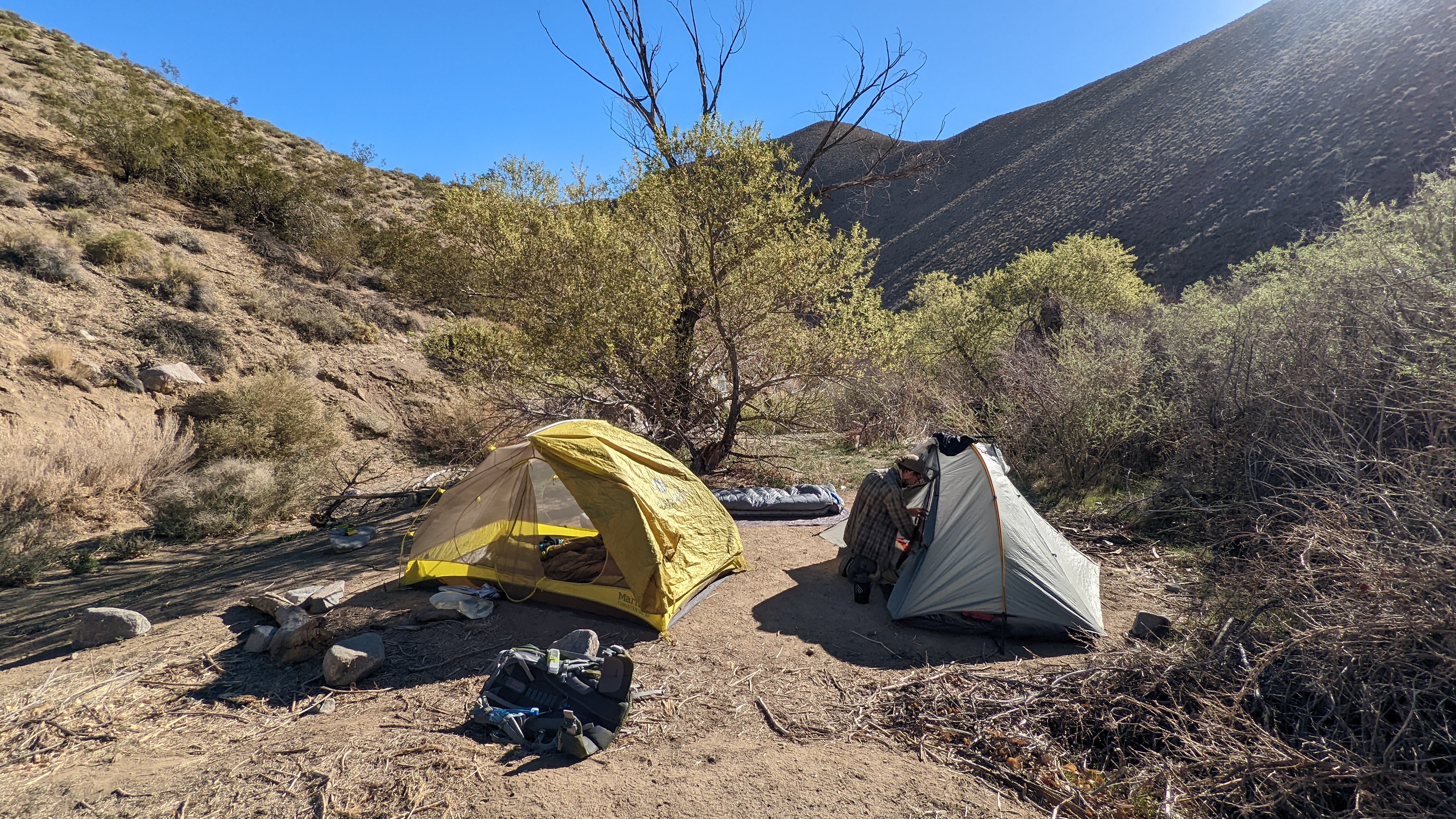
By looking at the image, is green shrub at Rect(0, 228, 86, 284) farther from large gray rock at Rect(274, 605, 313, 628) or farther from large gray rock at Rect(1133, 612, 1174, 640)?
large gray rock at Rect(1133, 612, 1174, 640)

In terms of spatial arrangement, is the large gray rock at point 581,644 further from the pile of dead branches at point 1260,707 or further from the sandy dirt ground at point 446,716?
the pile of dead branches at point 1260,707

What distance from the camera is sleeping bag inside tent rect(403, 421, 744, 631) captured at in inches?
221

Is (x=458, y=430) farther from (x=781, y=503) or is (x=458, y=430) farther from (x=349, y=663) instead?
(x=349, y=663)

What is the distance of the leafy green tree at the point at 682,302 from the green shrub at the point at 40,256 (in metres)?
8.14

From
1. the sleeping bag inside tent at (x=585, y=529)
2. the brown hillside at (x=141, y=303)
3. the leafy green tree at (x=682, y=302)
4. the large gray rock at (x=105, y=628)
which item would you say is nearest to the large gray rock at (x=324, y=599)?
the sleeping bag inside tent at (x=585, y=529)

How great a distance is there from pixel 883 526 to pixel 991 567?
115 cm

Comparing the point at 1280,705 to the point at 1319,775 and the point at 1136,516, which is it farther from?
the point at 1136,516

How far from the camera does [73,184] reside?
45.7 feet

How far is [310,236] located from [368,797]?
19.7 meters

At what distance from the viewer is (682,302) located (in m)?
9.40

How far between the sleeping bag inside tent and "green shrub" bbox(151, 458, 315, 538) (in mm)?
4861

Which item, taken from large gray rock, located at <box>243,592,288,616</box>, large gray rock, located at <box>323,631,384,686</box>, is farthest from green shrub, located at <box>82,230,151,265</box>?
large gray rock, located at <box>323,631,384,686</box>

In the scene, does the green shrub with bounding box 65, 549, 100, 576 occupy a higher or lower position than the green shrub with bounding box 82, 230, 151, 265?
lower

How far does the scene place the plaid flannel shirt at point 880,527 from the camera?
6008 mm
